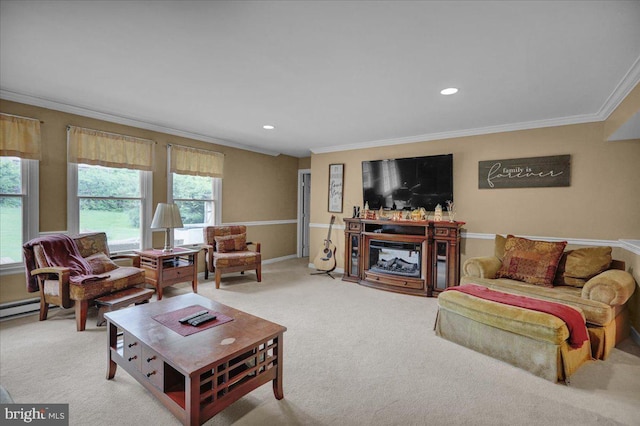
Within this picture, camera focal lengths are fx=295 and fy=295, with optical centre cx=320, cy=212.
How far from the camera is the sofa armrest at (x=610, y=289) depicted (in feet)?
8.23

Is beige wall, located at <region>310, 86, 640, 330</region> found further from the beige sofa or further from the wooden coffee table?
the wooden coffee table

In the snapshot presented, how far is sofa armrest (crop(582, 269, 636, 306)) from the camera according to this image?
8.23ft

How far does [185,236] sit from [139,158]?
143 cm

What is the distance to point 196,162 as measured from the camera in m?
5.00

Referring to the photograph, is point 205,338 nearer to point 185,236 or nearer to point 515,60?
point 515,60

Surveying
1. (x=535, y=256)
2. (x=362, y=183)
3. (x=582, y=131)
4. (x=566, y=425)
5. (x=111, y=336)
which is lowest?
(x=566, y=425)

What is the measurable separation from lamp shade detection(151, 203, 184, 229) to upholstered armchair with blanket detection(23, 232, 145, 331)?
0.73 metres

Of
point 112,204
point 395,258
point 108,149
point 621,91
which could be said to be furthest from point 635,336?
point 108,149

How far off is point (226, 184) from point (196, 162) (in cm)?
72

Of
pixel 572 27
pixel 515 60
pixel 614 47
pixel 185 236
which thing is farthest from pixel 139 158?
pixel 614 47

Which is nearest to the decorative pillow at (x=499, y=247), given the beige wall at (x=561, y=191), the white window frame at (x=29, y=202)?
the beige wall at (x=561, y=191)

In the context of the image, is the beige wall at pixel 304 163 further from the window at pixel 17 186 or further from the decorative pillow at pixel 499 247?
the window at pixel 17 186

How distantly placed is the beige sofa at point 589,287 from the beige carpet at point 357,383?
23cm

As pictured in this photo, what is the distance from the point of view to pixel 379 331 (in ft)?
10.00
